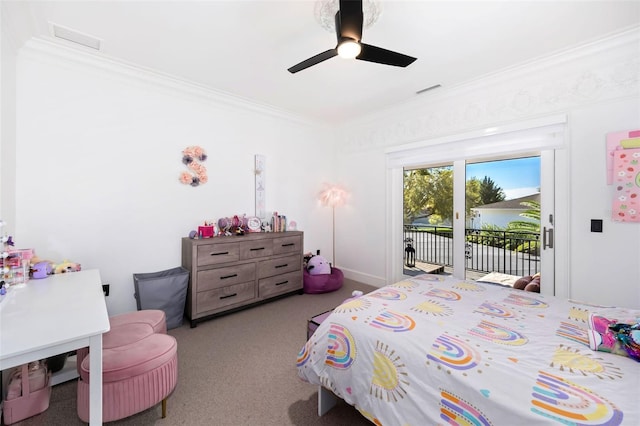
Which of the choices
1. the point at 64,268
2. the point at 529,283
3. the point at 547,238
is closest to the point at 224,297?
the point at 64,268

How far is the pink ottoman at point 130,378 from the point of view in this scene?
1.41 m

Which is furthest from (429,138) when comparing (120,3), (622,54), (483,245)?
(120,3)

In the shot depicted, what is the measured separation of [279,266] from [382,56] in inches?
102

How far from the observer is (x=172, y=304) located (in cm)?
273

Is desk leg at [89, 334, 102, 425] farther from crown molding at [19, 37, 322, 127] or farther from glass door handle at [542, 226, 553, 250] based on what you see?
glass door handle at [542, 226, 553, 250]

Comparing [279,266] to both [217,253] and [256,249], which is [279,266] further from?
[217,253]

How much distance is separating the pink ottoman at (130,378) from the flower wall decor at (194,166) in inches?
76.6

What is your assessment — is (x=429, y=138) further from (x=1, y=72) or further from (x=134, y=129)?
(x=1, y=72)

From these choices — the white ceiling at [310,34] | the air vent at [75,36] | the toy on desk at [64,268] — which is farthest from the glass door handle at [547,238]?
the air vent at [75,36]

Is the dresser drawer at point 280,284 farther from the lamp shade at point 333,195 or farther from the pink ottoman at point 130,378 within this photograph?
the pink ottoman at point 130,378

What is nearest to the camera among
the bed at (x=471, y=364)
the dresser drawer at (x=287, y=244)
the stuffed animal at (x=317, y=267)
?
the bed at (x=471, y=364)

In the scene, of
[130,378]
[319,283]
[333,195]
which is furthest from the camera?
[333,195]

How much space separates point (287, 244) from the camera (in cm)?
361

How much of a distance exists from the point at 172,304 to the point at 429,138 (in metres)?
3.51
